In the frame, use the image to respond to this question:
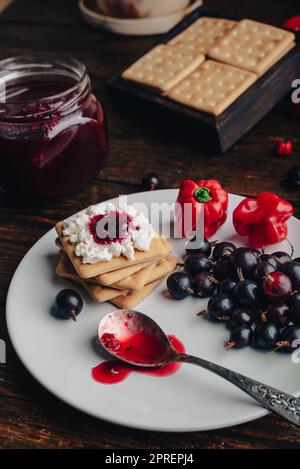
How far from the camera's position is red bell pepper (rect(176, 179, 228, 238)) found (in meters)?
1.63

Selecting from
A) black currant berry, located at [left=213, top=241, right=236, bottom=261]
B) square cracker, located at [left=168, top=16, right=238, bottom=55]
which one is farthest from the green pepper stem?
square cracker, located at [left=168, top=16, right=238, bottom=55]

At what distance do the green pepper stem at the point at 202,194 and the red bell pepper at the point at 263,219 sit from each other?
0.28ft

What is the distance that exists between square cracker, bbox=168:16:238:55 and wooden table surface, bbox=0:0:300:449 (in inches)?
11.2

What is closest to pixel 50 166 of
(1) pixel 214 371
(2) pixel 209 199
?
(2) pixel 209 199

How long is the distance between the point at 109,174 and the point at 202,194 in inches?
15.8

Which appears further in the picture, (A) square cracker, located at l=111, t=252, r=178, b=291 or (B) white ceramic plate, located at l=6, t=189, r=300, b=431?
(A) square cracker, located at l=111, t=252, r=178, b=291

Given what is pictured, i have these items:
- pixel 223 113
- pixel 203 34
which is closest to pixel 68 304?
pixel 223 113

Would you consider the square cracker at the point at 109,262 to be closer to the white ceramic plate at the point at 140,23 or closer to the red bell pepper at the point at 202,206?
the red bell pepper at the point at 202,206

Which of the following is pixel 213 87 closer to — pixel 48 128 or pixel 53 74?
pixel 53 74

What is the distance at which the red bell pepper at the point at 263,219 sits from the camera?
1.55 meters

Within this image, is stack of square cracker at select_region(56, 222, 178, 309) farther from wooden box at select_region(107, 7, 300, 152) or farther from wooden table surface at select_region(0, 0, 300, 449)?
wooden box at select_region(107, 7, 300, 152)

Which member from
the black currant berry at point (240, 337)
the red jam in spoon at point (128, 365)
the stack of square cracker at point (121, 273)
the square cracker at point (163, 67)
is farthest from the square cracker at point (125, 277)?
the square cracker at point (163, 67)

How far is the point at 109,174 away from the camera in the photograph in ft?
6.48

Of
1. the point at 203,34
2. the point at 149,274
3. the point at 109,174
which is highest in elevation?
the point at 203,34
